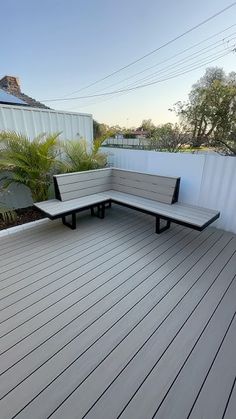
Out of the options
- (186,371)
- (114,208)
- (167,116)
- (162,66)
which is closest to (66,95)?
(162,66)

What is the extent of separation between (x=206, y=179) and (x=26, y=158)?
2.66 m

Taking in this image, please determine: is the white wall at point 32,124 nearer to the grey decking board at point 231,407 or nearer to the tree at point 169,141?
the tree at point 169,141

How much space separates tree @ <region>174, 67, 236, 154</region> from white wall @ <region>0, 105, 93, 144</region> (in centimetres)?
398

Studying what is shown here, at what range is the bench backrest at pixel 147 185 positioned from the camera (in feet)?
9.28

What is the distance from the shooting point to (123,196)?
129 inches

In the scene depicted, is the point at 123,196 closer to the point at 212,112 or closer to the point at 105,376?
the point at 105,376

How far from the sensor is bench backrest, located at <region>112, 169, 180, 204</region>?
2.83 metres

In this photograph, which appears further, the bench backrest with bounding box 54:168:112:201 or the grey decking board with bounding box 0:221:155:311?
the bench backrest with bounding box 54:168:112:201

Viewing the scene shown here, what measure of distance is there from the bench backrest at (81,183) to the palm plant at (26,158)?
1.21 feet

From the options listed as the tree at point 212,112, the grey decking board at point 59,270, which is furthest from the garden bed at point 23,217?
the tree at point 212,112

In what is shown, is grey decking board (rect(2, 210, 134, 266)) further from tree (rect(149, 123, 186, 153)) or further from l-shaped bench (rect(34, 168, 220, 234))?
tree (rect(149, 123, 186, 153))

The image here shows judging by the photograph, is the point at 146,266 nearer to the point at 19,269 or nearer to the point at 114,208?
the point at 19,269

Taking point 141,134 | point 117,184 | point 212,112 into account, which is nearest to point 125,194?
point 117,184

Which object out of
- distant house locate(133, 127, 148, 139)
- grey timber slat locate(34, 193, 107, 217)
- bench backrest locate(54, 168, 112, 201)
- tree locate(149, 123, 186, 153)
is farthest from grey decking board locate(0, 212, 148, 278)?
distant house locate(133, 127, 148, 139)
